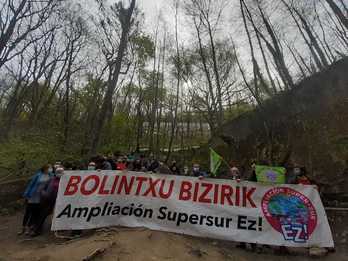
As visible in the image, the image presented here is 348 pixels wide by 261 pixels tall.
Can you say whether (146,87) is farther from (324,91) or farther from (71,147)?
(324,91)

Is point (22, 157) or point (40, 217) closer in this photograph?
point (40, 217)

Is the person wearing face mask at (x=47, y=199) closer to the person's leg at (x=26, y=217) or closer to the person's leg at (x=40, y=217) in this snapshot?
the person's leg at (x=40, y=217)

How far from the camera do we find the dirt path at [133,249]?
4.78m

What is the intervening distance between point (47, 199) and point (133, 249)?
9.82 ft

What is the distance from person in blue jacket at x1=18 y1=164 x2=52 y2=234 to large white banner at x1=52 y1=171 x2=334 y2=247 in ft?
2.61

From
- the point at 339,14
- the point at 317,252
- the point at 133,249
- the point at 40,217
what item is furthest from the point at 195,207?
the point at 339,14

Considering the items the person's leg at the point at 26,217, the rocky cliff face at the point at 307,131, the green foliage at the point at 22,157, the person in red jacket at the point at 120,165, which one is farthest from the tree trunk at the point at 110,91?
the rocky cliff face at the point at 307,131

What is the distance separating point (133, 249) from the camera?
4906 mm

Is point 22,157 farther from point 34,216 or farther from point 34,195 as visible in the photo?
point 34,195

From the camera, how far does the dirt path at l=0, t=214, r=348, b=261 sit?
4.78 m

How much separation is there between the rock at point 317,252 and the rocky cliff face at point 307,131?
3477mm

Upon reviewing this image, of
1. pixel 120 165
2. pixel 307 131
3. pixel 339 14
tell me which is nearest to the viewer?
pixel 120 165

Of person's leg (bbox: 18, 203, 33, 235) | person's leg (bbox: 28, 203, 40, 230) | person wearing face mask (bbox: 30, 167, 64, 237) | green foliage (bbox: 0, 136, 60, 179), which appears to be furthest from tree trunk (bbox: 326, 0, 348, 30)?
green foliage (bbox: 0, 136, 60, 179)

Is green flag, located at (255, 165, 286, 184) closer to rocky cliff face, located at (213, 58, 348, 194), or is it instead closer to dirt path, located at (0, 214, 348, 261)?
rocky cliff face, located at (213, 58, 348, 194)
